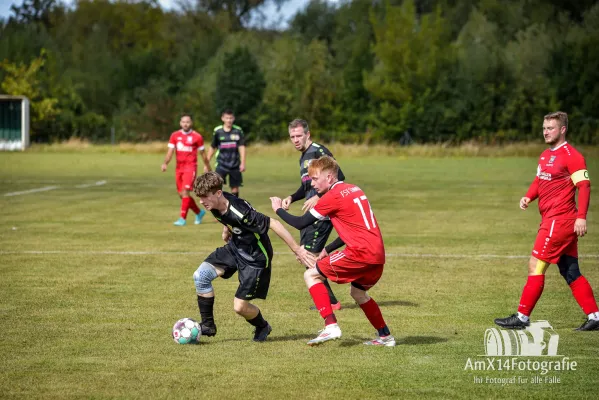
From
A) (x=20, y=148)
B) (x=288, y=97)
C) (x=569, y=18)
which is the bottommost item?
(x=20, y=148)

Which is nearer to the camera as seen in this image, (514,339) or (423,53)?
(514,339)

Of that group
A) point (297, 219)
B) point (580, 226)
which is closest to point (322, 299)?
point (297, 219)

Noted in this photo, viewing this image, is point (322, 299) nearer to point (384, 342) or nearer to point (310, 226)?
point (384, 342)

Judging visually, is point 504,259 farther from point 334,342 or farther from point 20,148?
point 20,148

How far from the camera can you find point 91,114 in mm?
74312

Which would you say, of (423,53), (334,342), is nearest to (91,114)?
(423,53)

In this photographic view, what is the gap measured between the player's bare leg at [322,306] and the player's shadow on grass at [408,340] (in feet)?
0.95

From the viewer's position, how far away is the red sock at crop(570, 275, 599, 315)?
8227 millimetres

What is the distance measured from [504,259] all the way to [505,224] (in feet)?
16.7

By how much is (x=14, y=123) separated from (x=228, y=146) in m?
45.2

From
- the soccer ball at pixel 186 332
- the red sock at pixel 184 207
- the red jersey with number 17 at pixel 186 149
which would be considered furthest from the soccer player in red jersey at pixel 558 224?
the red jersey with number 17 at pixel 186 149

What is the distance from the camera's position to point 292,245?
725 cm

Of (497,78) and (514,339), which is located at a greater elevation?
(497,78)

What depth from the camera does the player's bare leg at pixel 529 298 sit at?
8250 mm
